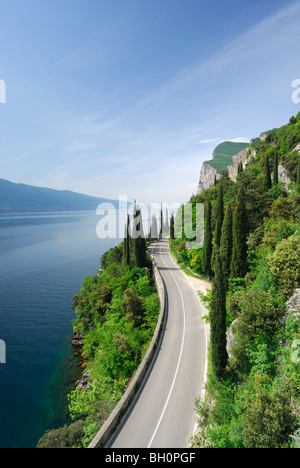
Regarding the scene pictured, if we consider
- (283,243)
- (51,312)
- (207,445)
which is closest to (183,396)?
(207,445)

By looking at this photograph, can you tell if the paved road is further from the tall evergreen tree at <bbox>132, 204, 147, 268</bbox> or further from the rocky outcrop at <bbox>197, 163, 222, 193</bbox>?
the rocky outcrop at <bbox>197, 163, 222, 193</bbox>

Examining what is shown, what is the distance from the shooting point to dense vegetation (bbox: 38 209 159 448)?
1344cm

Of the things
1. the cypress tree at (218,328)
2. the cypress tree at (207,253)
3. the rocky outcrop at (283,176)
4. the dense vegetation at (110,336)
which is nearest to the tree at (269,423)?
the cypress tree at (218,328)

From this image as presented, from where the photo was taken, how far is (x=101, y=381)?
16.7 m

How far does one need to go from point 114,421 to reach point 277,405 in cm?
804

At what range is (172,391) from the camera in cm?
1330

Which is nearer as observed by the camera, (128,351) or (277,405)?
(277,405)

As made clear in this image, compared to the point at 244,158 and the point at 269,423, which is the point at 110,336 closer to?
the point at 269,423

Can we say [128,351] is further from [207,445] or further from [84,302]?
[84,302]

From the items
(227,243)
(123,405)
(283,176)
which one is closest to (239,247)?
(227,243)

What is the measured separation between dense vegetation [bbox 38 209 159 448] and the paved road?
215 centimetres

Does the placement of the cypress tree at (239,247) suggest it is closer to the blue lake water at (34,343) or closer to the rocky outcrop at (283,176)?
the rocky outcrop at (283,176)

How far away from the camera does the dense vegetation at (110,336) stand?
44.1 ft

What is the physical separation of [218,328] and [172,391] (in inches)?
194
